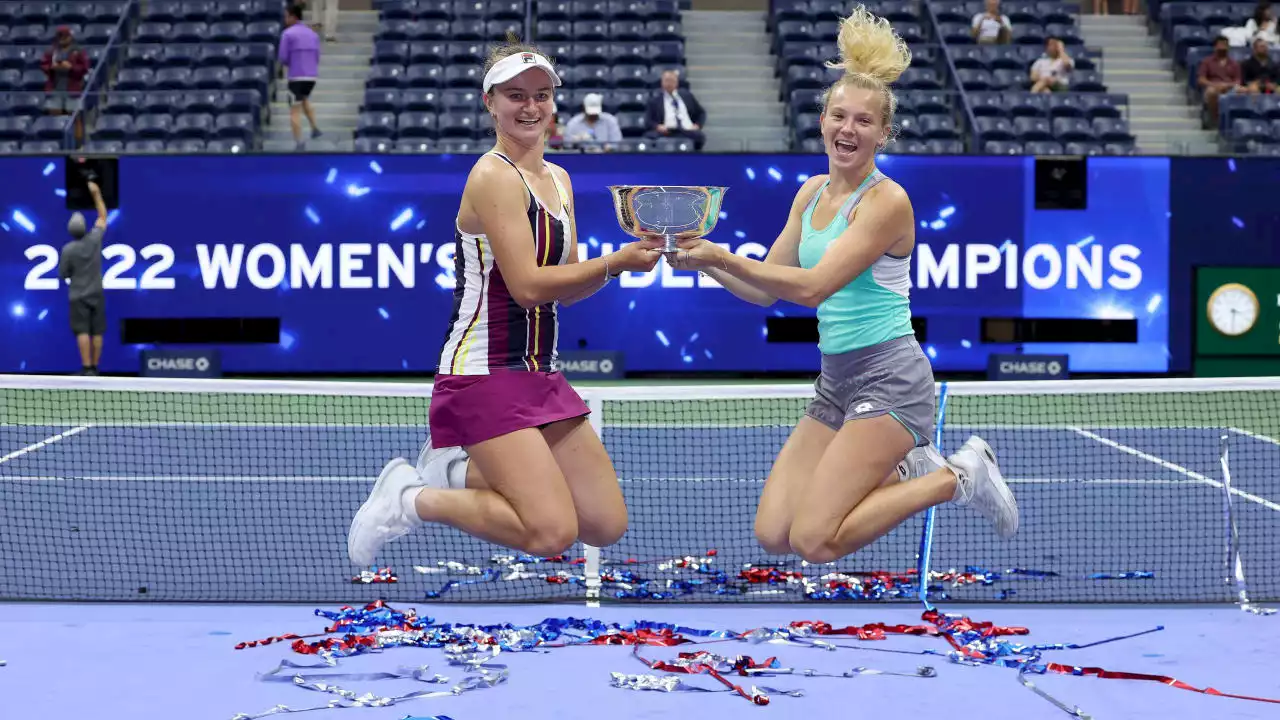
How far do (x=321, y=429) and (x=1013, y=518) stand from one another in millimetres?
8028

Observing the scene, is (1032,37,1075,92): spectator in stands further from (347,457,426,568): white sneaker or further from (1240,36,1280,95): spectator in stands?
(347,457,426,568): white sneaker

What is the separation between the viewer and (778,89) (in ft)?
58.3

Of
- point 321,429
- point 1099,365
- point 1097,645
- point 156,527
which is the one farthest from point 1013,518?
point 1099,365

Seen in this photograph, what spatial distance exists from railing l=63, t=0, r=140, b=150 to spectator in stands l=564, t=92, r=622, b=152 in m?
4.80

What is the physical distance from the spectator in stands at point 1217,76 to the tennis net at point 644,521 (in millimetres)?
5820

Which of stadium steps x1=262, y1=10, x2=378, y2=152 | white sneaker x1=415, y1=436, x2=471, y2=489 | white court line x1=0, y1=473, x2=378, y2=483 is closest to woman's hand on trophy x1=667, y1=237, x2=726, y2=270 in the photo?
white sneaker x1=415, y1=436, x2=471, y2=489

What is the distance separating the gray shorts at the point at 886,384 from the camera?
16.3ft

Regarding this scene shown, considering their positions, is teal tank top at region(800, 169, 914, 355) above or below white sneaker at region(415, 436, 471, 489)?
above

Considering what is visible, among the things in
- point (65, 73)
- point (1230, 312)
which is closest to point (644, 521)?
point (1230, 312)

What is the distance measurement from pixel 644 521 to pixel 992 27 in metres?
10.8

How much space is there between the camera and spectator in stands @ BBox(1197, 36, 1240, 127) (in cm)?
1681

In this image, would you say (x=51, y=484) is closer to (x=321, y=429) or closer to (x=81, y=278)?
(x=321, y=429)

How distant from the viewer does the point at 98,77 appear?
16.5 metres

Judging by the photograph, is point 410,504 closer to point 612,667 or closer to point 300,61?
point 612,667
